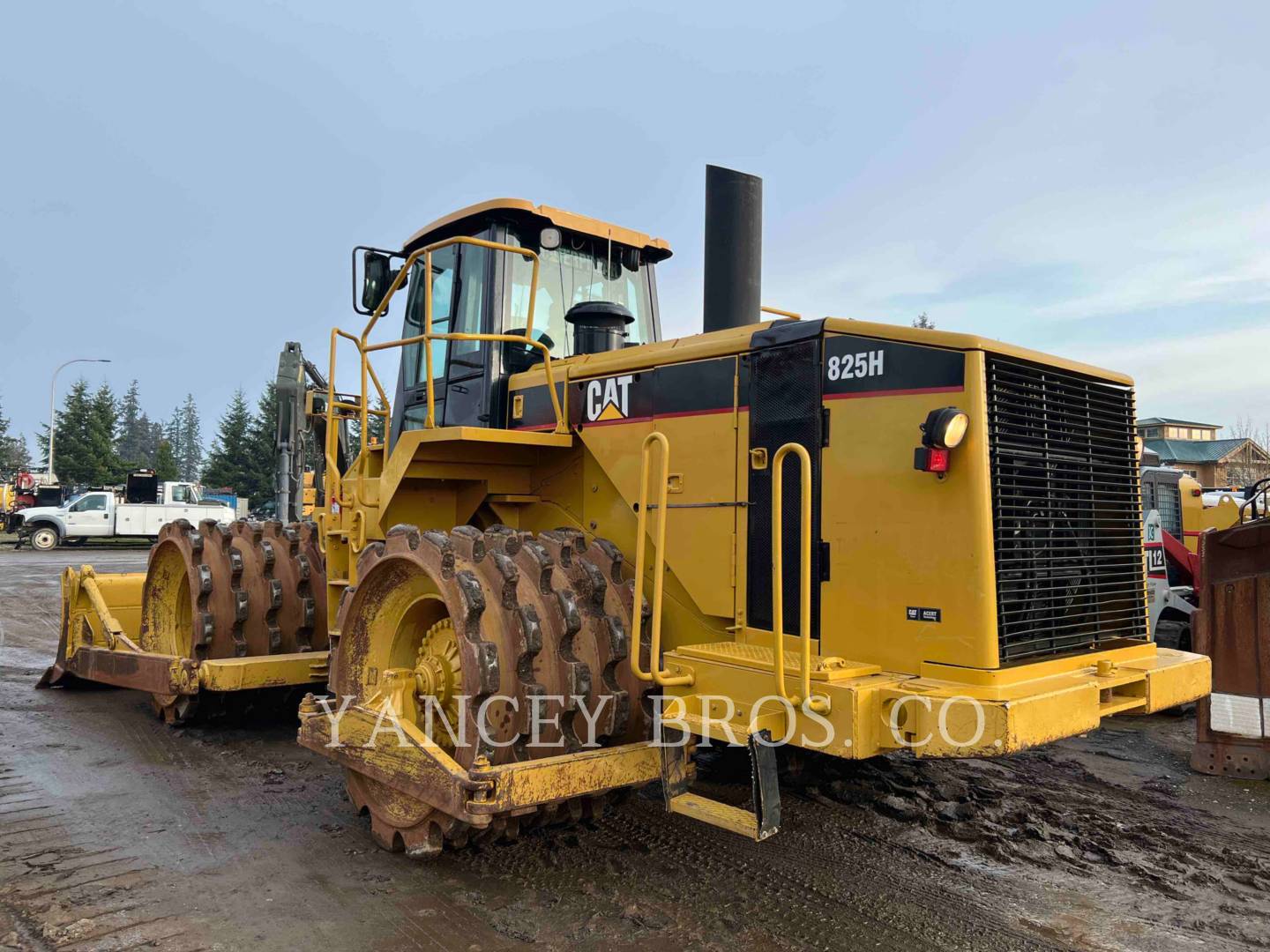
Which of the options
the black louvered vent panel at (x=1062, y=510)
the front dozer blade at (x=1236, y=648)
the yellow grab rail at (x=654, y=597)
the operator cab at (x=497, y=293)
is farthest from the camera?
the front dozer blade at (x=1236, y=648)

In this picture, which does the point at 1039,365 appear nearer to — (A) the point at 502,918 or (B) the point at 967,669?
(B) the point at 967,669

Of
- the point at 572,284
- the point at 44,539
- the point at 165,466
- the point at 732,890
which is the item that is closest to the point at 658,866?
the point at 732,890

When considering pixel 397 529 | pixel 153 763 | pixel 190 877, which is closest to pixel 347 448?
pixel 153 763

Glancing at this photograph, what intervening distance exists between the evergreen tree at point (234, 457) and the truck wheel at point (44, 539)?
2025cm

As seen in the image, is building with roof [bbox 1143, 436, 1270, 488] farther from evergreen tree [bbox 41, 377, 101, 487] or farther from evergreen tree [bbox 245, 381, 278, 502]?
evergreen tree [bbox 41, 377, 101, 487]

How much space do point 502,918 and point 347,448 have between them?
5.25 metres

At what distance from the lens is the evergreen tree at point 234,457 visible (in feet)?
160

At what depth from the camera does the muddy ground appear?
3498 millimetres

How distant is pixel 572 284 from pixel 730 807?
3.37m

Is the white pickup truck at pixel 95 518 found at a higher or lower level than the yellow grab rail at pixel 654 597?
higher

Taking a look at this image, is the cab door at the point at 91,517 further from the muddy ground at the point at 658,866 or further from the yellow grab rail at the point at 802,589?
the yellow grab rail at the point at 802,589

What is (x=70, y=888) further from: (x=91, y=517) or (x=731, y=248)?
(x=91, y=517)

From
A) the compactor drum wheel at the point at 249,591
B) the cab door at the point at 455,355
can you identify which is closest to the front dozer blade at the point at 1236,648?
the cab door at the point at 455,355

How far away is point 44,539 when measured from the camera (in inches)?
1110
